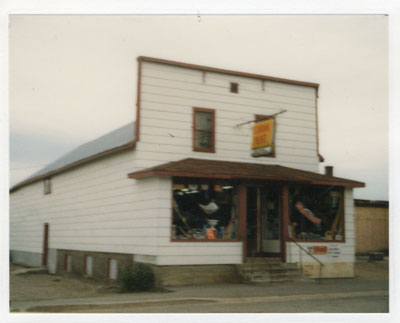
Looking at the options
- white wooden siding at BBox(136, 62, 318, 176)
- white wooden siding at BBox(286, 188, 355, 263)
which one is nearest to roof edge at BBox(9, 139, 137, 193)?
white wooden siding at BBox(136, 62, 318, 176)

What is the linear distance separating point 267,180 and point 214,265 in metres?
3.25

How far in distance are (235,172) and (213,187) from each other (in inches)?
40.1

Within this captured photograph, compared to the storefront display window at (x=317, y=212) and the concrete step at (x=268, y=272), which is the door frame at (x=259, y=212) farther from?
the storefront display window at (x=317, y=212)

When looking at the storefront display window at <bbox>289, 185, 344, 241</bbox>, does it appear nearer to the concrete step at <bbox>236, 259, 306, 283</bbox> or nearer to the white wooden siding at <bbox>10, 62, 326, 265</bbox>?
the white wooden siding at <bbox>10, 62, 326, 265</bbox>

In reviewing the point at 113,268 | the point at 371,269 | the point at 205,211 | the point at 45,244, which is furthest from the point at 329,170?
the point at 45,244

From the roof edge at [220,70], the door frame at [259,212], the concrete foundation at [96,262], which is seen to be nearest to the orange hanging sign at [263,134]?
the door frame at [259,212]

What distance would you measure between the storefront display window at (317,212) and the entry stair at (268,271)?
4.93 feet

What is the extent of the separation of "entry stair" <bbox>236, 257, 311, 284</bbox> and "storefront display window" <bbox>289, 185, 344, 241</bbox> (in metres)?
1.50

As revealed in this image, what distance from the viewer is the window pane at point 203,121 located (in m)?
18.8

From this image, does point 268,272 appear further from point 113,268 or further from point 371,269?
point 371,269

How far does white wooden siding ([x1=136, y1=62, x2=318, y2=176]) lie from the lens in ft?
58.8

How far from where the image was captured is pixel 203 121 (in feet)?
62.0
